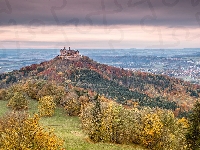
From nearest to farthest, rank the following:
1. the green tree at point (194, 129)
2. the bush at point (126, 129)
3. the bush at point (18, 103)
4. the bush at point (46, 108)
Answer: the green tree at point (194, 129) < the bush at point (126, 129) < the bush at point (46, 108) < the bush at point (18, 103)

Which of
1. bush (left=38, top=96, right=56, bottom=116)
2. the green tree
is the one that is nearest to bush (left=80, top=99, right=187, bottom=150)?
the green tree

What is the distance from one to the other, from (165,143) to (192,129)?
29.3 feet

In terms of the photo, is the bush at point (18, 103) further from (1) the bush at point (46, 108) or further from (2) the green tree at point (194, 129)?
(2) the green tree at point (194, 129)

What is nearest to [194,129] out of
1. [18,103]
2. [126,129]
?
[126,129]

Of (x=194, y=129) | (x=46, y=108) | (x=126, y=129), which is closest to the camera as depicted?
(x=194, y=129)

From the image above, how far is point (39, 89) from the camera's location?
160000 mm

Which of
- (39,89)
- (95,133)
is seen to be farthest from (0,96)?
(95,133)

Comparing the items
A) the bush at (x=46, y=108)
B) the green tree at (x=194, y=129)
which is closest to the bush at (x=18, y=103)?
the bush at (x=46, y=108)

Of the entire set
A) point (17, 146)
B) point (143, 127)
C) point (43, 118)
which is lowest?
point (43, 118)

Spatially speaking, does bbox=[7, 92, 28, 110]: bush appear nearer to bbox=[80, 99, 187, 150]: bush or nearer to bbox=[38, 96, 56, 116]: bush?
bbox=[38, 96, 56, 116]: bush

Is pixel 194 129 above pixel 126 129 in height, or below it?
above

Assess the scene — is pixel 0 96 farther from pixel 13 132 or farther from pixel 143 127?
pixel 13 132

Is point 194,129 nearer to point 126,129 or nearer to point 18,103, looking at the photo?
point 126,129

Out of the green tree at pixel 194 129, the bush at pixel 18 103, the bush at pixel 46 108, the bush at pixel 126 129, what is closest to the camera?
the green tree at pixel 194 129
